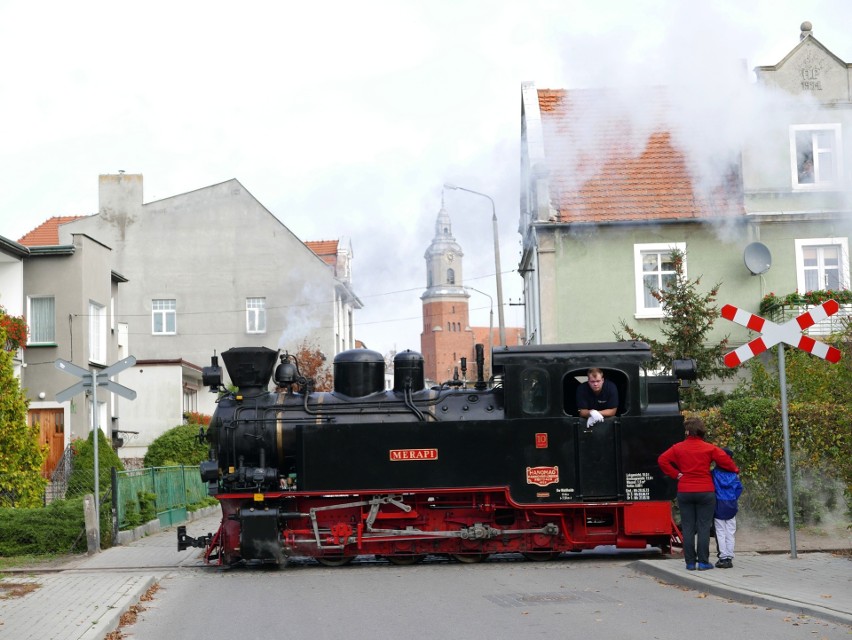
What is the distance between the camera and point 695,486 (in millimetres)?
11945

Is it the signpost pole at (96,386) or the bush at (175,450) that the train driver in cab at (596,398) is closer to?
the signpost pole at (96,386)

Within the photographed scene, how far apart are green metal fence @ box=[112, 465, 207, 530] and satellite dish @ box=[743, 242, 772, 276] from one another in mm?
13201

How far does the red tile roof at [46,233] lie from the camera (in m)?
46.1

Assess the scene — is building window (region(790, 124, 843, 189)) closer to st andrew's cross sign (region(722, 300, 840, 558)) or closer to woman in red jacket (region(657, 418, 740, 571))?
st andrew's cross sign (region(722, 300, 840, 558))

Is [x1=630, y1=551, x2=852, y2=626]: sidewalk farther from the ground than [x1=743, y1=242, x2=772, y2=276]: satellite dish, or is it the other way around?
[x1=743, y1=242, x2=772, y2=276]: satellite dish

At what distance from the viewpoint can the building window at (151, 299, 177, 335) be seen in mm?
44656

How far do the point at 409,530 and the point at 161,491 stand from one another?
875 cm

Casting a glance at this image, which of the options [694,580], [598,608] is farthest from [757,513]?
[598,608]

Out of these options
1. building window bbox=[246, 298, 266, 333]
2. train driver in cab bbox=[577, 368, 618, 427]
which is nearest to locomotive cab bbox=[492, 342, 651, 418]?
train driver in cab bbox=[577, 368, 618, 427]

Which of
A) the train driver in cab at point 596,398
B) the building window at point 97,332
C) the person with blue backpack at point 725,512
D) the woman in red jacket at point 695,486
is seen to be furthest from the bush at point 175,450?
the person with blue backpack at point 725,512

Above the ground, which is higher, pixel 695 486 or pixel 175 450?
pixel 695 486

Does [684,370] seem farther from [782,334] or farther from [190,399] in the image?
[190,399]

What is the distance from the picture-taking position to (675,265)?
65.5ft

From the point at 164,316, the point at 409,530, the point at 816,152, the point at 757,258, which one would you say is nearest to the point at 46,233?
the point at 164,316
